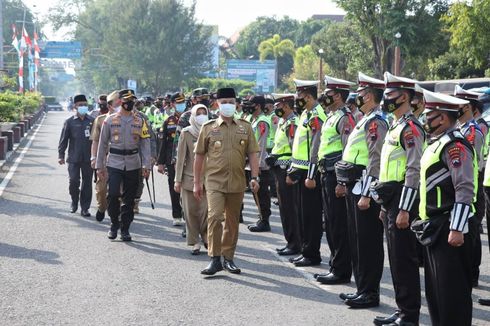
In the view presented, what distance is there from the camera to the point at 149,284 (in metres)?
8.34

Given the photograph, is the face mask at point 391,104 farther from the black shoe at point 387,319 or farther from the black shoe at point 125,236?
the black shoe at point 125,236

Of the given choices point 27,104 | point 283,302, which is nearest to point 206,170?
point 283,302

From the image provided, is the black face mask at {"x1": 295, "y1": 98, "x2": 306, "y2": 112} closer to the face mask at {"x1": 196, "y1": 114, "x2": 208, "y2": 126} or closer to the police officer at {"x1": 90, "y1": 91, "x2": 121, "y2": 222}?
the face mask at {"x1": 196, "y1": 114, "x2": 208, "y2": 126}

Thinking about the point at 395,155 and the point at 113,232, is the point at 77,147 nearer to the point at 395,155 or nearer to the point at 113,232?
the point at 113,232

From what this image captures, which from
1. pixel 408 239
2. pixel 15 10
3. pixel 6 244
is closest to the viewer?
pixel 408 239

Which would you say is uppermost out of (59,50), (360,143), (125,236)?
(59,50)

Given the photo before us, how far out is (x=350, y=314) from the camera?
7230 mm

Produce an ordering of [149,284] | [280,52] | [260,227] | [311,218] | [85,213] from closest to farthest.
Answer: [149,284]
[311,218]
[260,227]
[85,213]
[280,52]

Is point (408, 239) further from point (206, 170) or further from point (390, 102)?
point (206, 170)

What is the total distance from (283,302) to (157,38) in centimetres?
7118

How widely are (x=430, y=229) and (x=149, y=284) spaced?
11.3 feet

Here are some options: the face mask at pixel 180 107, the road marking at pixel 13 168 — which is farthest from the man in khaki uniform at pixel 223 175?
the road marking at pixel 13 168

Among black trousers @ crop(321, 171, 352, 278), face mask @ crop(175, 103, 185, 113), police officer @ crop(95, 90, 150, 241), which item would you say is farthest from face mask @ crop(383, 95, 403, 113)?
face mask @ crop(175, 103, 185, 113)

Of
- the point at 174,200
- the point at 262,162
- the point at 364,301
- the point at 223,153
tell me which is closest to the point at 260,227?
the point at 262,162
